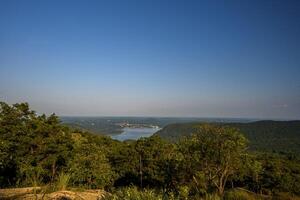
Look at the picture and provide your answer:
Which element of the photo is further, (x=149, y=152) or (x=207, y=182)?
(x=149, y=152)

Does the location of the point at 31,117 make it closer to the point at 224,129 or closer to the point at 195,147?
the point at 195,147

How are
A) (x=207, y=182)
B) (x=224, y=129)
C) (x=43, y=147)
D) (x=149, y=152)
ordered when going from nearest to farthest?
(x=224, y=129) → (x=207, y=182) → (x=43, y=147) → (x=149, y=152)

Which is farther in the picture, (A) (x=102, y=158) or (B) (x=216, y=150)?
(A) (x=102, y=158)

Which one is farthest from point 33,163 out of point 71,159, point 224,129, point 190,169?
point 224,129

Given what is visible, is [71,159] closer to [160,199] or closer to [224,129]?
[224,129]

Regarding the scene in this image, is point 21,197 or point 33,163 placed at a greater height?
point 21,197

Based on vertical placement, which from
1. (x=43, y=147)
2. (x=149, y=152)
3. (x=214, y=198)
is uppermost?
(x=214, y=198)

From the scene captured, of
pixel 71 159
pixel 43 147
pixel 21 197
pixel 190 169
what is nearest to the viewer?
pixel 21 197

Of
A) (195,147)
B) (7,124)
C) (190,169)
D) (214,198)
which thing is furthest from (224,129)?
(7,124)

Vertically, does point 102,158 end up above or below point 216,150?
below
